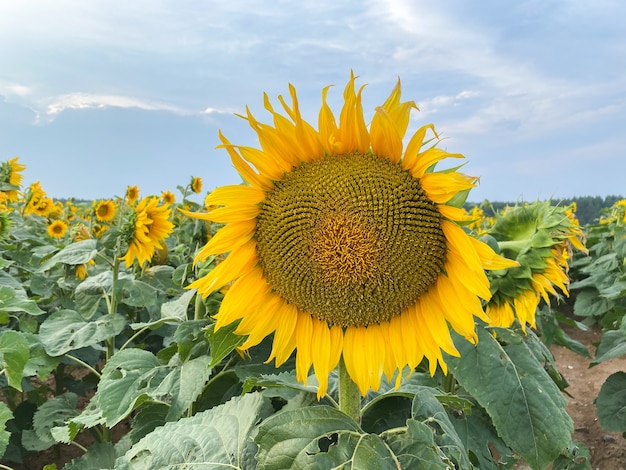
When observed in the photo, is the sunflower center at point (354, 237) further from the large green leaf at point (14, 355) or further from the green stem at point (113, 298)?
the green stem at point (113, 298)

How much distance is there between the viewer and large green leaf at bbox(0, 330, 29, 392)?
7.29ft

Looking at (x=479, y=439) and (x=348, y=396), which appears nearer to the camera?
(x=348, y=396)

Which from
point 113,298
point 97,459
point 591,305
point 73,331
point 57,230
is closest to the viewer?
point 97,459

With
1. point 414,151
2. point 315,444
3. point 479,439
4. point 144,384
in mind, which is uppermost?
point 414,151

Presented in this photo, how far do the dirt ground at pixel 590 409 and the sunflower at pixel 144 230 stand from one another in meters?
3.09

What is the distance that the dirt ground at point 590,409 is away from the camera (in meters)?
4.50

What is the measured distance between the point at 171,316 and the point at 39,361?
2.89 ft

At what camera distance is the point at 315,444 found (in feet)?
4.52

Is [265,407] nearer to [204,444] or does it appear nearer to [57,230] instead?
[204,444]

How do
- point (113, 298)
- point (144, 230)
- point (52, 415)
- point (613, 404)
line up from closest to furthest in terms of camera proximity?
point (52, 415)
point (113, 298)
point (144, 230)
point (613, 404)

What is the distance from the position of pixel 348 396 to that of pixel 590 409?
4.71 meters

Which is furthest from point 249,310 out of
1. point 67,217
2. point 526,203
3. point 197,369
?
point 67,217

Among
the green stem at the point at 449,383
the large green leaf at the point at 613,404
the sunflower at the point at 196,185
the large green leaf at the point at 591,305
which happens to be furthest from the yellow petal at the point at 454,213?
the large green leaf at the point at 591,305

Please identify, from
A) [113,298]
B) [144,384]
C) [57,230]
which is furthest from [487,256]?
[57,230]
